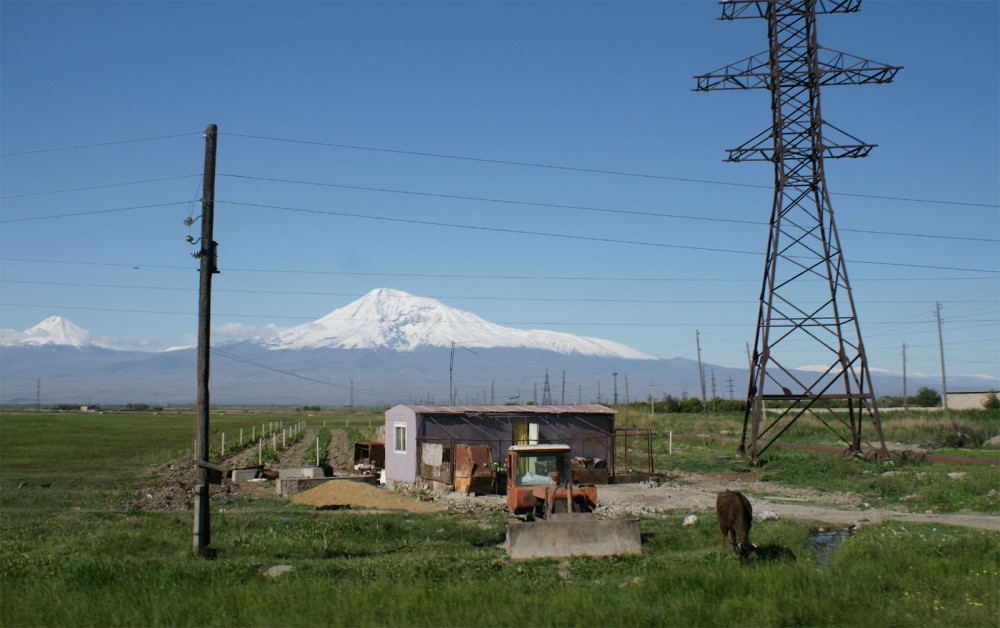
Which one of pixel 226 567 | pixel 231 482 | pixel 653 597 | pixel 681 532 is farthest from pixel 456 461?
pixel 653 597

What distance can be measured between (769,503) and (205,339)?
17.7m

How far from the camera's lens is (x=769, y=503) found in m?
26.8

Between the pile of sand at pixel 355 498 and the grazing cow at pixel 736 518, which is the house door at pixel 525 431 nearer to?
the pile of sand at pixel 355 498

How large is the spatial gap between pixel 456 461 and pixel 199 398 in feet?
50.2

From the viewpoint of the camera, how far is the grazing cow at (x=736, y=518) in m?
15.4

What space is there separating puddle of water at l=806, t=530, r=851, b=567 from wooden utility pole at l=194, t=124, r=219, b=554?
11.2 meters

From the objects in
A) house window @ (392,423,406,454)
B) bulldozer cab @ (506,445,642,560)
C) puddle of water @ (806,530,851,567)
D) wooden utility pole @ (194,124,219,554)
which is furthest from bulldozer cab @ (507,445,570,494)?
house window @ (392,423,406,454)

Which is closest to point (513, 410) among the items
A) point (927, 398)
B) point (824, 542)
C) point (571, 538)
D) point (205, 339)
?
point (824, 542)

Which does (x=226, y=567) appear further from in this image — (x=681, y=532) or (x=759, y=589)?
(x=681, y=532)

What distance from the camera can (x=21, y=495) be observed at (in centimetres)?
2756

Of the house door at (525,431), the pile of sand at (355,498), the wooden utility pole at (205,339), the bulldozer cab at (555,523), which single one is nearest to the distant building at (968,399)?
the house door at (525,431)

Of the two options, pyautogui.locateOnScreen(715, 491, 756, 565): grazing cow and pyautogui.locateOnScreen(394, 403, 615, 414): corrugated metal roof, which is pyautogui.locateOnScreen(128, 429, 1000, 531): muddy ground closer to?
pyautogui.locateOnScreen(394, 403, 615, 414): corrugated metal roof

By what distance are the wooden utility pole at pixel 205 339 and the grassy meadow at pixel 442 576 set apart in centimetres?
70

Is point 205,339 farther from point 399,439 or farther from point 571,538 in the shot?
point 399,439
